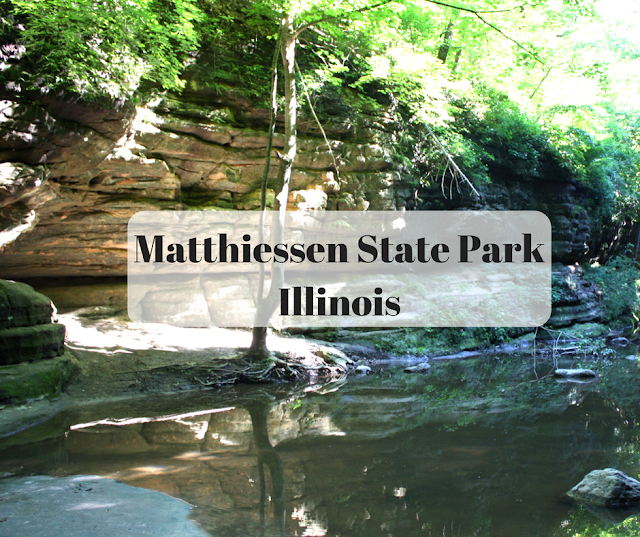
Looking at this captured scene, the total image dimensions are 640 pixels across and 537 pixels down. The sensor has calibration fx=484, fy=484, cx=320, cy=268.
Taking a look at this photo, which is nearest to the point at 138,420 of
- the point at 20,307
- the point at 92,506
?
the point at 20,307

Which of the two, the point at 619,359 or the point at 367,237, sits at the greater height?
the point at 367,237

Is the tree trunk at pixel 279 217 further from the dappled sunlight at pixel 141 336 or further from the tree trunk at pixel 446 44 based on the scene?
the tree trunk at pixel 446 44

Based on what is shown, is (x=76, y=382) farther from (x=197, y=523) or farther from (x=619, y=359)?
(x=619, y=359)

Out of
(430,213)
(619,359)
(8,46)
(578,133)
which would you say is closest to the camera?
(8,46)

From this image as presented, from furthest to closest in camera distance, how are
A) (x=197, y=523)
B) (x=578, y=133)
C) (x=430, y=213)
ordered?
(x=578, y=133)
(x=430, y=213)
(x=197, y=523)

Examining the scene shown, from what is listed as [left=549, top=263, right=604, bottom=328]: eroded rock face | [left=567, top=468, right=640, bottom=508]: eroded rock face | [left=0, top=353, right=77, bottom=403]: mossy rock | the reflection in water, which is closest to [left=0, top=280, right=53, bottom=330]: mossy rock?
[left=0, top=353, right=77, bottom=403]: mossy rock

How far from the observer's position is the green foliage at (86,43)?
721 cm

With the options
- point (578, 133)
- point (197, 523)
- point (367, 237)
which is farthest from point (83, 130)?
point (578, 133)

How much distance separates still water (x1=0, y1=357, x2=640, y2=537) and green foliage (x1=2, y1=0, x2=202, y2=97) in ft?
17.0

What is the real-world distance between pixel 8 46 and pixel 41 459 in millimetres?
5793

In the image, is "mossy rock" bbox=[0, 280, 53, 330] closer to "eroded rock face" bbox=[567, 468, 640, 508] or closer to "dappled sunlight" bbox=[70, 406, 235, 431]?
"dappled sunlight" bbox=[70, 406, 235, 431]

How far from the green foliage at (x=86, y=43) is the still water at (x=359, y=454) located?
204 inches

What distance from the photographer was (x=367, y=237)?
49.9 ft

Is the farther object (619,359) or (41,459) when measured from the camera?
(619,359)
